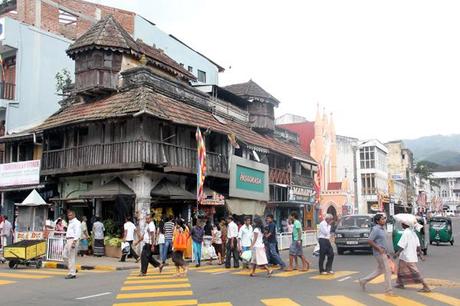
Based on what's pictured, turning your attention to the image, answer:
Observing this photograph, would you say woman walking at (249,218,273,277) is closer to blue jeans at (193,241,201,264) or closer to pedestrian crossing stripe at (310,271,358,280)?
pedestrian crossing stripe at (310,271,358,280)

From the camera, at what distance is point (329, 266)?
45.7 ft

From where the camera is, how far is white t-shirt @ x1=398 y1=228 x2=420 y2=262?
1070cm

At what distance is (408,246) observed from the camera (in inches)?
423

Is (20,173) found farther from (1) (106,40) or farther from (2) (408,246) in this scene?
(2) (408,246)

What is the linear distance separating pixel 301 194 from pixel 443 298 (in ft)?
89.5

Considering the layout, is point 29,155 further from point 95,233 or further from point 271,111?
point 271,111

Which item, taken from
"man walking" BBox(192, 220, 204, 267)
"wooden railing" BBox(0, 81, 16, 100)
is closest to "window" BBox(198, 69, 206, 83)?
"wooden railing" BBox(0, 81, 16, 100)

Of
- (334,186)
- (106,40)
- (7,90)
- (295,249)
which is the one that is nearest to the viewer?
(295,249)

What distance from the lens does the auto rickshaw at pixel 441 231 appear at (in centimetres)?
2767

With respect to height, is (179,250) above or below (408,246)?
below

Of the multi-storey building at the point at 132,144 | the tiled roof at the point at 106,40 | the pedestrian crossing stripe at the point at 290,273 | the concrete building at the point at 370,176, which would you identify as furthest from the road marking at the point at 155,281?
the concrete building at the point at 370,176

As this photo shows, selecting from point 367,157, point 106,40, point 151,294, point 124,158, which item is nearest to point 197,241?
point 124,158

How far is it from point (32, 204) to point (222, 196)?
9033 mm

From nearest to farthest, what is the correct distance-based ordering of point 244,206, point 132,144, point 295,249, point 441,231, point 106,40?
point 295,249
point 132,144
point 106,40
point 244,206
point 441,231
